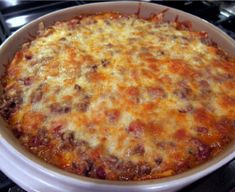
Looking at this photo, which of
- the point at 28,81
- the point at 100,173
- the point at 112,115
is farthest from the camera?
the point at 28,81

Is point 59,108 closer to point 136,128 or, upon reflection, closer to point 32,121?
point 32,121

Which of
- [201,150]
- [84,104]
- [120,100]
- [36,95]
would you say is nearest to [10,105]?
[36,95]

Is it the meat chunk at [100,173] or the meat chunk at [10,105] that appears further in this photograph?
the meat chunk at [10,105]

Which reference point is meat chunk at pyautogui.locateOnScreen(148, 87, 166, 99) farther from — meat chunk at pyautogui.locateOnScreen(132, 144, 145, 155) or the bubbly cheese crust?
meat chunk at pyautogui.locateOnScreen(132, 144, 145, 155)

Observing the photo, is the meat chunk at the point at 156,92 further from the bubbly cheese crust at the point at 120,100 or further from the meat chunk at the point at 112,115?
the meat chunk at the point at 112,115

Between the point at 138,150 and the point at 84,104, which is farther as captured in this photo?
the point at 84,104

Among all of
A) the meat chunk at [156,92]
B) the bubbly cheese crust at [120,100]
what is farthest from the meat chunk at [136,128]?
the meat chunk at [156,92]

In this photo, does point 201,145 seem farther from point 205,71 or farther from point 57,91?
point 57,91

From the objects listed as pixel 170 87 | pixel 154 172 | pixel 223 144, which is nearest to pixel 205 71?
pixel 170 87

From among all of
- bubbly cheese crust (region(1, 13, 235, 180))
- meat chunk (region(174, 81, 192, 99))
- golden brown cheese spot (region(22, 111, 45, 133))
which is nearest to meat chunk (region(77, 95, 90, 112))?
bubbly cheese crust (region(1, 13, 235, 180))
